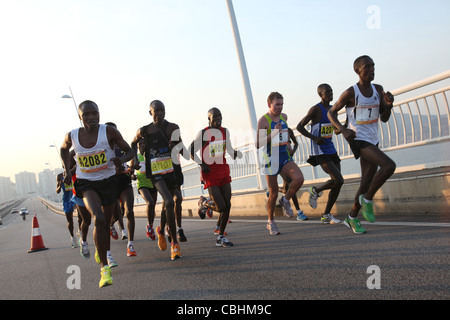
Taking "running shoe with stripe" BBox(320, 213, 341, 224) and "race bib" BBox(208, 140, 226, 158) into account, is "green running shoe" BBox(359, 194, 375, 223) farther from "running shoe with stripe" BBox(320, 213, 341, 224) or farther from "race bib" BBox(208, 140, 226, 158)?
"race bib" BBox(208, 140, 226, 158)

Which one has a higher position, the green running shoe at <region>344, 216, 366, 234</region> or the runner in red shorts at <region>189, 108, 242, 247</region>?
the runner in red shorts at <region>189, 108, 242, 247</region>

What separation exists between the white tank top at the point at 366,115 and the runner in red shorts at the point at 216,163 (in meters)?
1.98

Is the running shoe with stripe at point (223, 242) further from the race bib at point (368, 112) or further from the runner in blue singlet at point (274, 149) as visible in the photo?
the race bib at point (368, 112)

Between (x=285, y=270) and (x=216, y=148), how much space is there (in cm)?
265

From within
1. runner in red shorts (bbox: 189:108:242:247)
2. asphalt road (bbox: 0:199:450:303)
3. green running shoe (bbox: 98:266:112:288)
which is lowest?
asphalt road (bbox: 0:199:450:303)

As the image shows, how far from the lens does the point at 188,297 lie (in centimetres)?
370

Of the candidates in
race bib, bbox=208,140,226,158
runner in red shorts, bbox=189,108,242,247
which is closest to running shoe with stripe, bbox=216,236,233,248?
runner in red shorts, bbox=189,108,242,247

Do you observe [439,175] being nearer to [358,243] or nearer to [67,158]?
[358,243]

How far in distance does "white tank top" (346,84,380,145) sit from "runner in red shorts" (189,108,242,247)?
1.98m

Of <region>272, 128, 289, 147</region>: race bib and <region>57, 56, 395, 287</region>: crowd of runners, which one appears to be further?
<region>272, 128, 289, 147</region>: race bib

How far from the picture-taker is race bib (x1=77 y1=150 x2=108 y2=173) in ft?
15.7

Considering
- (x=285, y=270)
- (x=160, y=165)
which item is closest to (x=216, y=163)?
(x=160, y=165)

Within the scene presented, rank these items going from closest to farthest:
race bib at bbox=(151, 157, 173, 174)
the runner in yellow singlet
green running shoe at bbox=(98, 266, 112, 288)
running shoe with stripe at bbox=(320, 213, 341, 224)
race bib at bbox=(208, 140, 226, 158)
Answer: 1. green running shoe at bbox=(98, 266, 112, 288)
2. the runner in yellow singlet
3. race bib at bbox=(151, 157, 173, 174)
4. race bib at bbox=(208, 140, 226, 158)
5. running shoe with stripe at bbox=(320, 213, 341, 224)

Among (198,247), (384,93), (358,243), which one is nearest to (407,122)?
(384,93)
